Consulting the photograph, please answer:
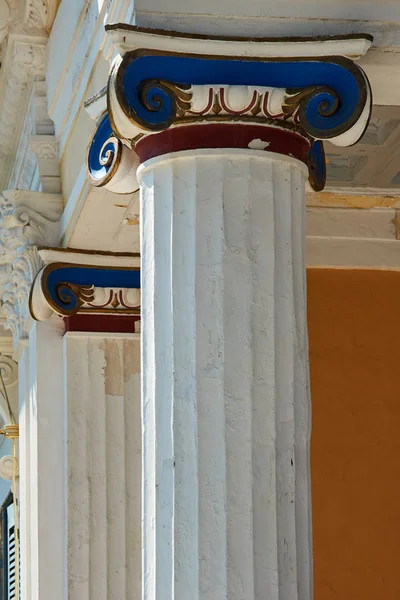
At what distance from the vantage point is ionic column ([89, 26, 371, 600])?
15.9 ft

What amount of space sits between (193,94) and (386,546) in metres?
3.81

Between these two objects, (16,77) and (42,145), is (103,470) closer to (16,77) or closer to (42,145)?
(42,145)

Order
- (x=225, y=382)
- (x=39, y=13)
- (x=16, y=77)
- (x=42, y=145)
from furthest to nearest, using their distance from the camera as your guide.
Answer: (x=16, y=77)
(x=42, y=145)
(x=39, y=13)
(x=225, y=382)

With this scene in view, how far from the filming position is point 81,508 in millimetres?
7449

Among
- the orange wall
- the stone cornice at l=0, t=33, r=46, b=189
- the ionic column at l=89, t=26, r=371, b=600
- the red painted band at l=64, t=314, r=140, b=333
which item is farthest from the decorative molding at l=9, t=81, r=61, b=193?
the ionic column at l=89, t=26, r=371, b=600

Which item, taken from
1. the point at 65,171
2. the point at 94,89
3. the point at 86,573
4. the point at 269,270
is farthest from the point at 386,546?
the point at 269,270

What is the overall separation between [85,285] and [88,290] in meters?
0.03

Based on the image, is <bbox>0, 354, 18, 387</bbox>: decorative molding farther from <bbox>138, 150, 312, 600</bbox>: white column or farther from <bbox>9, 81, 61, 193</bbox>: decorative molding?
<bbox>138, 150, 312, 600</bbox>: white column

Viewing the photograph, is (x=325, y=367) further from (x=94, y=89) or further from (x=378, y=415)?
(x=94, y=89)

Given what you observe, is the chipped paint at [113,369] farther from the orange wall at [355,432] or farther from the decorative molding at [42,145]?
the orange wall at [355,432]

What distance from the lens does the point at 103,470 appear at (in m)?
7.49

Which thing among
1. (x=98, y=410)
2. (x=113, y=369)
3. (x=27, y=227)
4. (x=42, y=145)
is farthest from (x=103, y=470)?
(x=42, y=145)

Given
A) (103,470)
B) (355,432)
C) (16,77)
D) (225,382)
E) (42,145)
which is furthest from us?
(355,432)

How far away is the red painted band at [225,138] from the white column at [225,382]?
33 mm
